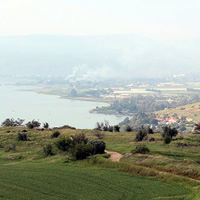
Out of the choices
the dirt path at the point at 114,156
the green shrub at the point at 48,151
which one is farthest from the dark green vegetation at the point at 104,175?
the dirt path at the point at 114,156

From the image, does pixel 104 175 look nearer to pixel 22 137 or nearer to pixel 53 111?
pixel 22 137

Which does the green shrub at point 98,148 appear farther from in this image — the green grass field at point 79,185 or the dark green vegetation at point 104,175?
the green grass field at point 79,185

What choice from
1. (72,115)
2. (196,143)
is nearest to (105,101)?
(72,115)

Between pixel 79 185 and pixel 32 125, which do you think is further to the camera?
pixel 32 125

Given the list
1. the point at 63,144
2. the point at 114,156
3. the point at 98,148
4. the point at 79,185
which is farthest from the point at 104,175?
the point at 63,144

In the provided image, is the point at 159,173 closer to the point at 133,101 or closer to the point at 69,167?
the point at 69,167
